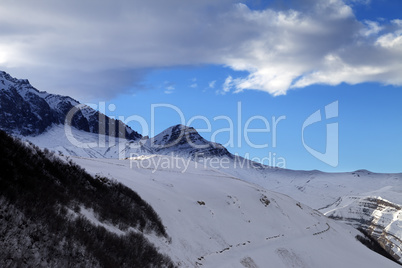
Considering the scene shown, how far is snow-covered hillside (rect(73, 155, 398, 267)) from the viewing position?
26609mm

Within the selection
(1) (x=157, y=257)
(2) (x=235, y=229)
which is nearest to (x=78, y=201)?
(1) (x=157, y=257)

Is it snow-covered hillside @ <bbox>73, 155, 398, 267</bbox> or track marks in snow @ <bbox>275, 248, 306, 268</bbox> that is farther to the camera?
track marks in snow @ <bbox>275, 248, 306, 268</bbox>

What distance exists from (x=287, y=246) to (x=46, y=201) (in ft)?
92.1

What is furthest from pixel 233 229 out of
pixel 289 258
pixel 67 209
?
pixel 67 209

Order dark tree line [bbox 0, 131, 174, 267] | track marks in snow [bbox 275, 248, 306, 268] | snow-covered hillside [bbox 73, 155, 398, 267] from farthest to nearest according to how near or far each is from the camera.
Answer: track marks in snow [bbox 275, 248, 306, 268]
snow-covered hillside [bbox 73, 155, 398, 267]
dark tree line [bbox 0, 131, 174, 267]

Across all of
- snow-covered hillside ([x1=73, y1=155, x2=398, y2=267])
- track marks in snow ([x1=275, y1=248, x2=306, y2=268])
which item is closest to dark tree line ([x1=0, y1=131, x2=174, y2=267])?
snow-covered hillside ([x1=73, y1=155, x2=398, y2=267])

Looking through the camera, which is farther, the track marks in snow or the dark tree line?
the track marks in snow

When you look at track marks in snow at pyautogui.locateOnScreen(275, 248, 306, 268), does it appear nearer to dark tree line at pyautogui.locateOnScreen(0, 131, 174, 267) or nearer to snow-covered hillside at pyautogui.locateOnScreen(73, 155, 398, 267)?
snow-covered hillside at pyautogui.locateOnScreen(73, 155, 398, 267)

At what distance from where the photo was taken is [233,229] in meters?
36.2

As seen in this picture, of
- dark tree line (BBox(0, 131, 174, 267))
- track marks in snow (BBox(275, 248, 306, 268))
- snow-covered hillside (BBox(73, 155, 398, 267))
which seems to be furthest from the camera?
track marks in snow (BBox(275, 248, 306, 268))

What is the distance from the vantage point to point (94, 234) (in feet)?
51.4

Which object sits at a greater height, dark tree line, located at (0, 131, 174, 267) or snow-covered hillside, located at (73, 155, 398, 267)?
dark tree line, located at (0, 131, 174, 267)

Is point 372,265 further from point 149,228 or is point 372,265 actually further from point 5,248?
point 5,248

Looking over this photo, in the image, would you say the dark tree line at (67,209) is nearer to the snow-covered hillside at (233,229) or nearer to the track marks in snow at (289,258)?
the snow-covered hillside at (233,229)
